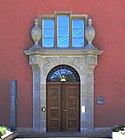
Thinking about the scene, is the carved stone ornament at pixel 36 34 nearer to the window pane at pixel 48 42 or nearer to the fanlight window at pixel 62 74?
the window pane at pixel 48 42

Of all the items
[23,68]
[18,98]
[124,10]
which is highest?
[124,10]

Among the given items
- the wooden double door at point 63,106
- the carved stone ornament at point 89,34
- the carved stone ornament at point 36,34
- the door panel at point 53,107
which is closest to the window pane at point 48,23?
the carved stone ornament at point 36,34

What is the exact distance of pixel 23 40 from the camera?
2119 centimetres

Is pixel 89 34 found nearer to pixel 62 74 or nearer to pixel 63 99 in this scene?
pixel 62 74

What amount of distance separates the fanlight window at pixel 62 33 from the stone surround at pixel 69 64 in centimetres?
51

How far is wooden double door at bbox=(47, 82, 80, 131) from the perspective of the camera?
21.0 m

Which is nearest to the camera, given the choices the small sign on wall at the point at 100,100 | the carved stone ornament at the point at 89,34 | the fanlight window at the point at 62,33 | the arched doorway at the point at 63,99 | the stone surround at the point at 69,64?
the carved stone ornament at the point at 89,34

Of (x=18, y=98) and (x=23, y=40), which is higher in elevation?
(x=23, y=40)

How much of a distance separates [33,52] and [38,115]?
306cm

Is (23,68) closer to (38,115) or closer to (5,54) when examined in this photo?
(5,54)

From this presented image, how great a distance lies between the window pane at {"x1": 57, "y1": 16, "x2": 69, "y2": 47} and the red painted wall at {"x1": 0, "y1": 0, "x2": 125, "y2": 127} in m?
0.51

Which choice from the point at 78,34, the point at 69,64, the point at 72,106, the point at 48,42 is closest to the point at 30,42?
Answer: the point at 48,42

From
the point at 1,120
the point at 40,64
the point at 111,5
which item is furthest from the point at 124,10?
the point at 1,120

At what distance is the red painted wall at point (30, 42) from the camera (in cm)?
2095
